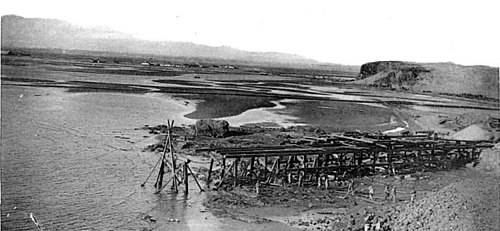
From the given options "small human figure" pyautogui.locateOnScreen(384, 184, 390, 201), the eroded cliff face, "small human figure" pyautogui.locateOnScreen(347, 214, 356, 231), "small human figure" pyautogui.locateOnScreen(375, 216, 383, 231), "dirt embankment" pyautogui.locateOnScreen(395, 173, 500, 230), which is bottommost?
"small human figure" pyautogui.locateOnScreen(384, 184, 390, 201)

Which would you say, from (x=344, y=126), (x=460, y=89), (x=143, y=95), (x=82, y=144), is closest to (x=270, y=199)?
(x=82, y=144)

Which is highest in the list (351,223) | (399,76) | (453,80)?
(453,80)

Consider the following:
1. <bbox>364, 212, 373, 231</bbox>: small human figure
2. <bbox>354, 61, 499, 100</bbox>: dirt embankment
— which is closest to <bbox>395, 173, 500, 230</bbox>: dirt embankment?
<bbox>364, 212, 373, 231</bbox>: small human figure

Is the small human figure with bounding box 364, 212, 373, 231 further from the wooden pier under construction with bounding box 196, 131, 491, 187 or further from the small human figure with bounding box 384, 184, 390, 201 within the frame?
the wooden pier under construction with bounding box 196, 131, 491, 187

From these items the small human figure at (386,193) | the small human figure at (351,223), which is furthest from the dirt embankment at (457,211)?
the small human figure at (386,193)

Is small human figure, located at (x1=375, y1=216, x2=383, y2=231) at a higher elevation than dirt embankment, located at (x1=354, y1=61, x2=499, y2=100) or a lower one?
lower

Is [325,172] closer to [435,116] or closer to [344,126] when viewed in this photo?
[344,126]

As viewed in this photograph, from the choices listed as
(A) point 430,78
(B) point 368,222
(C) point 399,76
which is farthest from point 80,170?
(C) point 399,76

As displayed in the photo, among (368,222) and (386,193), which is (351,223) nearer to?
(368,222)
